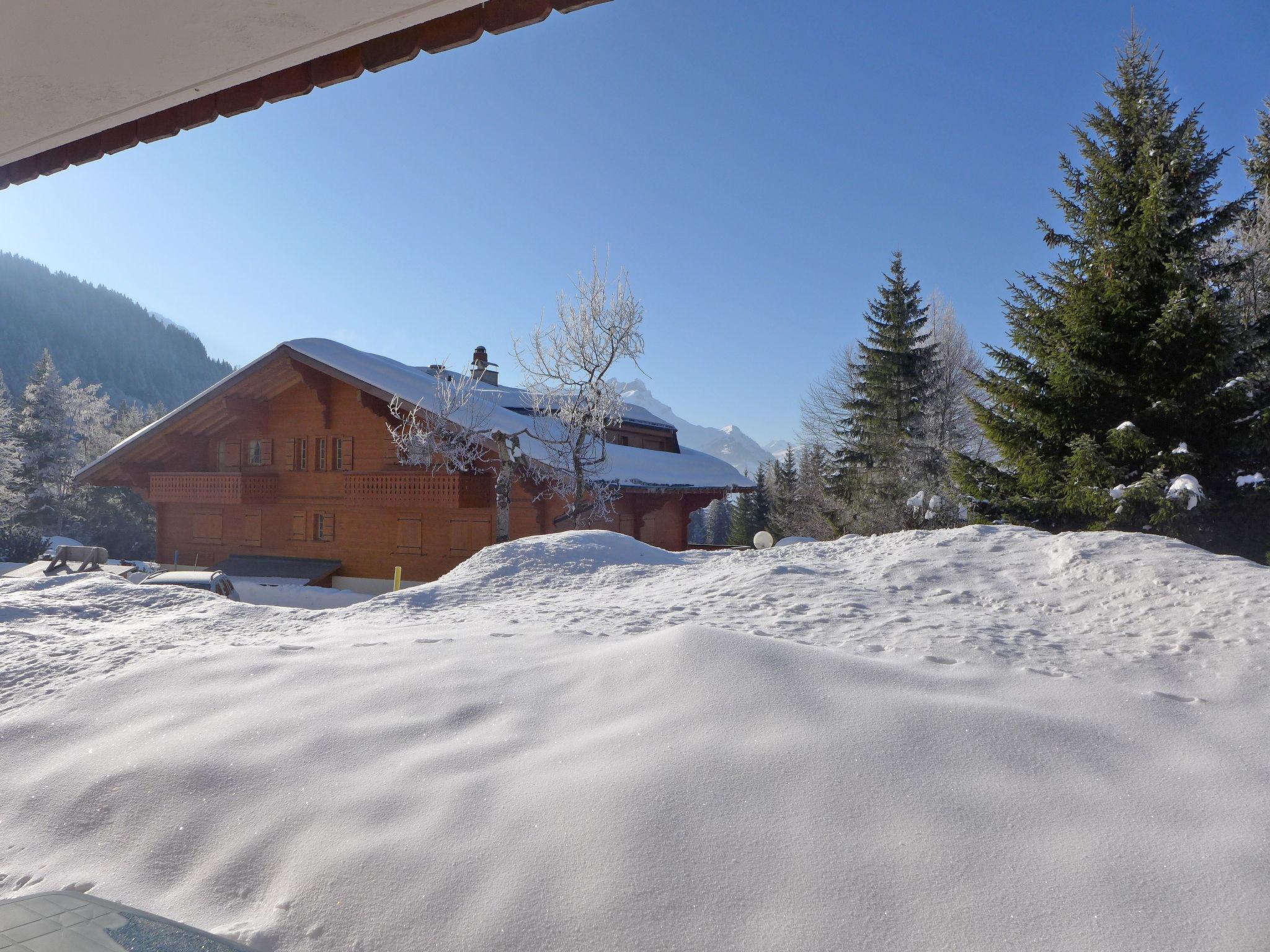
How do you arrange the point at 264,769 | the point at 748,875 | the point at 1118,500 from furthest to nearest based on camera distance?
the point at 1118,500 < the point at 264,769 < the point at 748,875

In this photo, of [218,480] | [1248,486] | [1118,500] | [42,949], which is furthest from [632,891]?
[218,480]

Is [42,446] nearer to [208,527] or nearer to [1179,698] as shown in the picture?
[208,527]

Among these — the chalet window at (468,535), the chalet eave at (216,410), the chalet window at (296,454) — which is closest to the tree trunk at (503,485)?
the chalet window at (468,535)

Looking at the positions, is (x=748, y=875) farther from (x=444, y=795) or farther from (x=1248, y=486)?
(x=1248, y=486)

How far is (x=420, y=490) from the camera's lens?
19234mm

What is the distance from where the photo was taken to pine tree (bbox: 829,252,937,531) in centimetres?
2456

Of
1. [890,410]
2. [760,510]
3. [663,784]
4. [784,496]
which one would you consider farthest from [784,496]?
[663,784]

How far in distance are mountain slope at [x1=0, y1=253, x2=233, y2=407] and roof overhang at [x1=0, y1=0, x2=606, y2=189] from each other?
4328 inches

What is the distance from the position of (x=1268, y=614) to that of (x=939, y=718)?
3.11 meters

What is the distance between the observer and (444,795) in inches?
99.3

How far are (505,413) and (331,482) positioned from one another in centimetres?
579

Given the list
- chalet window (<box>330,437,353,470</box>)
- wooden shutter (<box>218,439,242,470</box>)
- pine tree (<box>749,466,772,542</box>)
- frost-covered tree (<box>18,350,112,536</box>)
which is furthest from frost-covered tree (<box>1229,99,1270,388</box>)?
frost-covered tree (<box>18,350,112,536</box>)

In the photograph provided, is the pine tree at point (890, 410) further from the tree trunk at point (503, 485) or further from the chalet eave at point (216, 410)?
the chalet eave at point (216, 410)

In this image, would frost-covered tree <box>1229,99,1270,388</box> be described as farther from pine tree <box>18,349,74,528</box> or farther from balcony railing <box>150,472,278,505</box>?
pine tree <box>18,349,74,528</box>
